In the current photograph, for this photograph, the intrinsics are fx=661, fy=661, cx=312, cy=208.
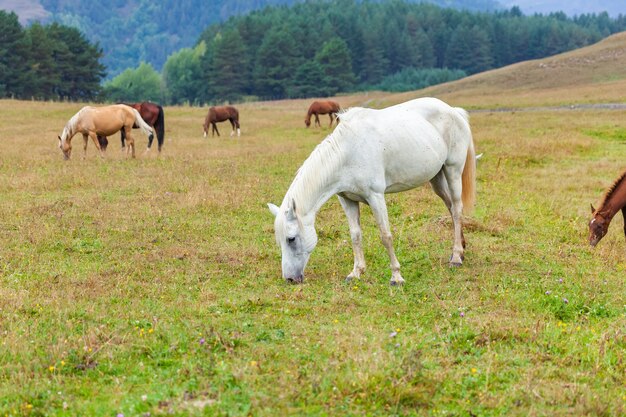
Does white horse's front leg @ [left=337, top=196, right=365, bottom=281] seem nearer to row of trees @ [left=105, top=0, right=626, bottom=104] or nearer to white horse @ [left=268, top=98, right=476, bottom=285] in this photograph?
white horse @ [left=268, top=98, right=476, bottom=285]

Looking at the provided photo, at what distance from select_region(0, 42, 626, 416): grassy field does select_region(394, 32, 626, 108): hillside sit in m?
44.1

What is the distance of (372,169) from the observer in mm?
8406

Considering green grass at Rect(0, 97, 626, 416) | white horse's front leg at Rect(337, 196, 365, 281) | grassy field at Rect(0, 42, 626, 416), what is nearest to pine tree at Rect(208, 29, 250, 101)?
grassy field at Rect(0, 42, 626, 416)

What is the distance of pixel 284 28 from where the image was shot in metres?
111

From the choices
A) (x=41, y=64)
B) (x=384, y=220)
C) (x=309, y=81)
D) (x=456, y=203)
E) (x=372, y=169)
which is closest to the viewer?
(x=372, y=169)

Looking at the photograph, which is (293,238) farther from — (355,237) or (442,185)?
(442,185)

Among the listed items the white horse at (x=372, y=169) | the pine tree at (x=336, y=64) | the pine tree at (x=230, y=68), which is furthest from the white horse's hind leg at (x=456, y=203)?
the pine tree at (x=230, y=68)

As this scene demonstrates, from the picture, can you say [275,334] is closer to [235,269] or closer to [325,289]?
[325,289]

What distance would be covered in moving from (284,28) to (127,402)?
110757 mm

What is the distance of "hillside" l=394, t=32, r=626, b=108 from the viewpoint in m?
58.8

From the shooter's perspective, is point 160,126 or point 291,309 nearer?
point 291,309

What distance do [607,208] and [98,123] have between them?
1657 cm

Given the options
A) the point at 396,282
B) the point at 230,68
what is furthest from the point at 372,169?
the point at 230,68

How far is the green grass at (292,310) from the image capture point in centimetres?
507
